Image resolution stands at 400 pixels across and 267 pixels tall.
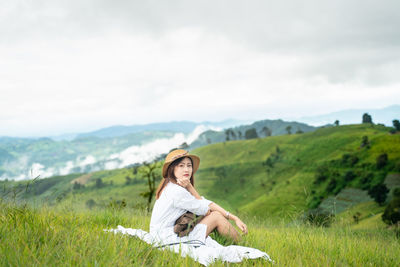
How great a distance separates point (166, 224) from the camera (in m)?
5.82

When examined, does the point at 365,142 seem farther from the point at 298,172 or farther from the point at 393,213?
the point at 393,213

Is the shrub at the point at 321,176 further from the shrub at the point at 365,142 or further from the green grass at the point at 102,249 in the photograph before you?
the green grass at the point at 102,249

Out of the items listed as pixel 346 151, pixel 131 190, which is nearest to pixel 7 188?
pixel 346 151

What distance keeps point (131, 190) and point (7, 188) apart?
195722 millimetres

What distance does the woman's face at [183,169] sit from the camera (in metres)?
6.11

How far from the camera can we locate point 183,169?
611cm

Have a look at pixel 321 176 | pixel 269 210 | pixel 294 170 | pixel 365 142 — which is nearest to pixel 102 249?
pixel 269 210

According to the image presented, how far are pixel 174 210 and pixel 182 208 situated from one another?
201 millimetres

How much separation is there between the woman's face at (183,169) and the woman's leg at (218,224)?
90 centimetres

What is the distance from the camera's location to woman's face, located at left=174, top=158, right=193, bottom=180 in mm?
6105

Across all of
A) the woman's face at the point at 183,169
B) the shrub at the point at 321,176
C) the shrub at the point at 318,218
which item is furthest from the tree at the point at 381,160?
the woman's face at the point at 183,169

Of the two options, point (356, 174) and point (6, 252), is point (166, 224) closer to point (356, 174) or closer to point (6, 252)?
point (6, 252)

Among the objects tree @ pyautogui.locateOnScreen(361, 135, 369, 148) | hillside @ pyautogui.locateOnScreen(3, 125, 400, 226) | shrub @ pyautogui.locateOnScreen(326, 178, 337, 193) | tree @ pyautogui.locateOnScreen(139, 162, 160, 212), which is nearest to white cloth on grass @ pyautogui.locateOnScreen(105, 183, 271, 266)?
tree @ pyautogui.locateOnScreen(139, 162, 160, 212)

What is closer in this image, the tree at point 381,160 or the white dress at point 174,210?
the white dress at point 174,210
